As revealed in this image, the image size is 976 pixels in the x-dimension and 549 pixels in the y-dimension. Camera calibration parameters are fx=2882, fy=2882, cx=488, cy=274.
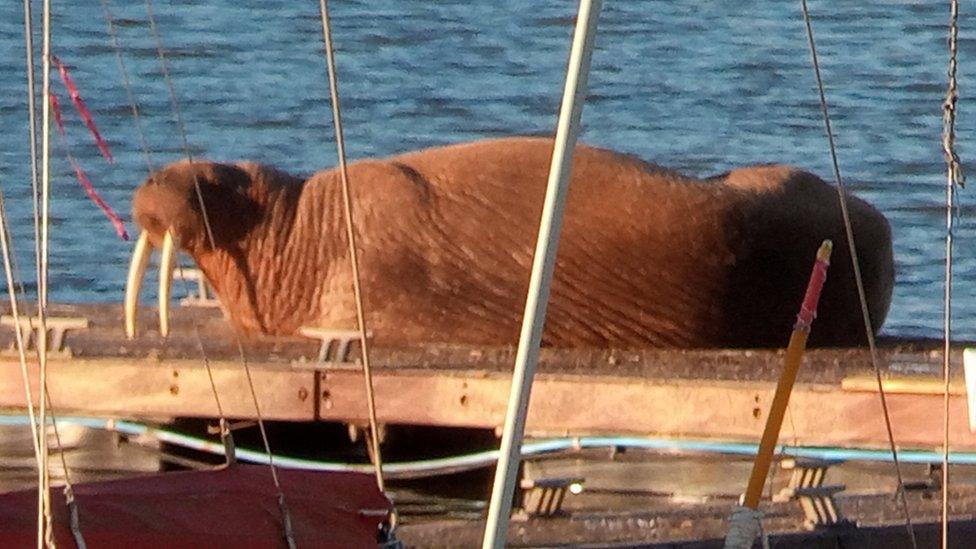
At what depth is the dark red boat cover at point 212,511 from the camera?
523cm

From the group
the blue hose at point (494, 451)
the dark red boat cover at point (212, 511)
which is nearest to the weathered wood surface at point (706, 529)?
the blue hose at point (494, 451)

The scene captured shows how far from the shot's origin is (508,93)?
17.0 metres

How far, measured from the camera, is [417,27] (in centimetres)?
1983

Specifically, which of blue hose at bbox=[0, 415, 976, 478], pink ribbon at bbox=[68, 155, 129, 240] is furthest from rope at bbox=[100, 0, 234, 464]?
pink ribbon at bbox=[68, 155, 129, 240]

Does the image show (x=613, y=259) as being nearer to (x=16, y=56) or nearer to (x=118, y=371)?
(x=118, y=371)

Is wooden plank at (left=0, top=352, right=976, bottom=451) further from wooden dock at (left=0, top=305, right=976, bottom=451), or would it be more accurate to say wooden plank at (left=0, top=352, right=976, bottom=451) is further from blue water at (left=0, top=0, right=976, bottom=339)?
blue water at (left=0, top=0, right=976, bottom=339)

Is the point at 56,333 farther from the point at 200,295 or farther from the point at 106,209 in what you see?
the point at 106,209

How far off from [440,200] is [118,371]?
44.9 inches

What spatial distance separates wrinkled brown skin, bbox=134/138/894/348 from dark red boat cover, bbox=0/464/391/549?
2.60m

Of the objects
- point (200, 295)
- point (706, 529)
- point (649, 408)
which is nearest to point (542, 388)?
point (649, 408)

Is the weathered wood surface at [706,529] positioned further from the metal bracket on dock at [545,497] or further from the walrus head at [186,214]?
the walrus head at [186,214]

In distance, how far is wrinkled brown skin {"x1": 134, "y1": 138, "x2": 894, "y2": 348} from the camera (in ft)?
27.6

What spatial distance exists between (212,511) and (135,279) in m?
3.06

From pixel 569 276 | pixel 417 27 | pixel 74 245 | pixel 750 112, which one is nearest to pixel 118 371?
pixel 569 276
